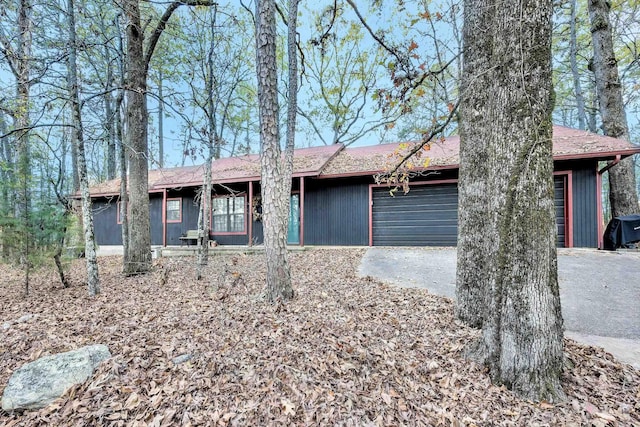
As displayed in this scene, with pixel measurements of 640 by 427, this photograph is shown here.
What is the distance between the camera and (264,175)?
372 cm

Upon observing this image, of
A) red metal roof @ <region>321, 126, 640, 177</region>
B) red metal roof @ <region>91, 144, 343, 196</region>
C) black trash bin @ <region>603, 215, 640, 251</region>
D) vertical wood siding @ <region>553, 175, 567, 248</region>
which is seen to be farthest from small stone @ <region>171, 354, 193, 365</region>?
black trash bin @ <region>603, 215, 640, 251</region>

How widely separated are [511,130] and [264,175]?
2.66m

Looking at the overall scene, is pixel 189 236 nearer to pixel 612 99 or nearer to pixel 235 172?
pixel 235 172

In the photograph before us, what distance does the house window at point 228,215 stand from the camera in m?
11.3

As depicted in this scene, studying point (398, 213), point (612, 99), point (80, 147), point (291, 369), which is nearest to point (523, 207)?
point (291, 369)

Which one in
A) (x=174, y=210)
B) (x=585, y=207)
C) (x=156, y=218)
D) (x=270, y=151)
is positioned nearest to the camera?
(x=270, y=151)

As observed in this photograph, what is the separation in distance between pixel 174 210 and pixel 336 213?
23.4ft

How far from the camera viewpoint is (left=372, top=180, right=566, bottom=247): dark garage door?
8.88 meters

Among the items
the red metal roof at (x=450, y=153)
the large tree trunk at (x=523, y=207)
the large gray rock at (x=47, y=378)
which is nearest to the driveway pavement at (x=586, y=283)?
the large tree trunk at (x=523, y=207)

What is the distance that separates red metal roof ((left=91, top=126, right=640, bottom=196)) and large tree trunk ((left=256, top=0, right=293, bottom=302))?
11.3 feet

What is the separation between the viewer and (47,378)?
2240mm

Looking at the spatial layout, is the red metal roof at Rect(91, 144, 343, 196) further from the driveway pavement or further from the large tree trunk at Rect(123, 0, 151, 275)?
the driveway pavement

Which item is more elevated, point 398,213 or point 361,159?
point 361,159

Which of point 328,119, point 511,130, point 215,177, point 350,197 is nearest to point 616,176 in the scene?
point 350,197
